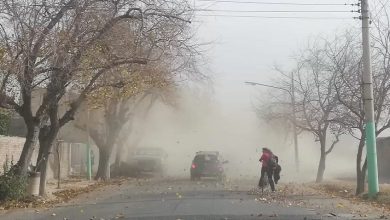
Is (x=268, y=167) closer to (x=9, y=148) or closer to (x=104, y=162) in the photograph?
(x=9, y=148)

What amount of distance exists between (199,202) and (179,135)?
4443cm

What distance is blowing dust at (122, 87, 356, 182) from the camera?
53.0m

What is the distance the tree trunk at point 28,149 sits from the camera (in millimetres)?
19609

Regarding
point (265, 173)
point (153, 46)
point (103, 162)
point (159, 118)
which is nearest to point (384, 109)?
point (265, 173)

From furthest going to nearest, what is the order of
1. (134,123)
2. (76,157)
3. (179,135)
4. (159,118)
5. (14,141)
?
(179,135)
(159,118)
(134,123)
(76,157)
(14,141)

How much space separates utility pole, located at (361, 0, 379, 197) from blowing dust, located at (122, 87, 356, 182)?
28998 millimetres

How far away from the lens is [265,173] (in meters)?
23.6

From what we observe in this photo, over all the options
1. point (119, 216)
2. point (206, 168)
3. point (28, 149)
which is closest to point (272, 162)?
point (28, 149)

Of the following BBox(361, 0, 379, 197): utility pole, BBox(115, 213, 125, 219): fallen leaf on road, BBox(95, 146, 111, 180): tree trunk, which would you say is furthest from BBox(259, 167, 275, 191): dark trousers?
BBox(95, 146, 111, 180): tree trunk

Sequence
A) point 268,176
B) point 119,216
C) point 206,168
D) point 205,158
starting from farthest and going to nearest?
point 205,158 → point 206,168 → point 268,176 → point 119,216

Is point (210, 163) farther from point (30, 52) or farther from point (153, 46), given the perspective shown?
point (30, 52)

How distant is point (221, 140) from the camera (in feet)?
230

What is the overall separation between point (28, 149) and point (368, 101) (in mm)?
11323

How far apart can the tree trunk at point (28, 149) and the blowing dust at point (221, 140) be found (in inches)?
1039
